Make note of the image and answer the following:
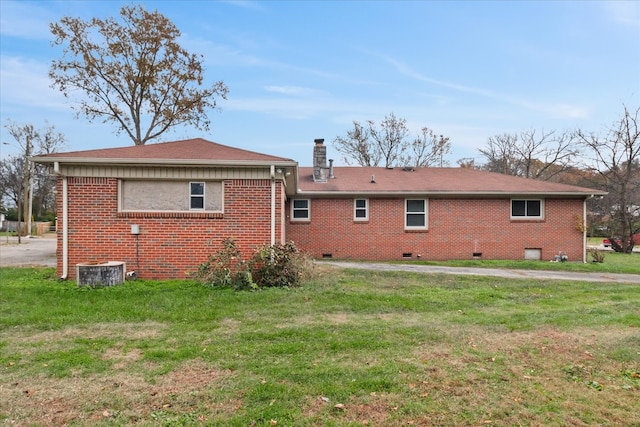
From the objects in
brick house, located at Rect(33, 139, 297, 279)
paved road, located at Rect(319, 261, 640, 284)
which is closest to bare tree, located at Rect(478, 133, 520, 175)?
paved road, located at Rect(319, 261, 640, 284)

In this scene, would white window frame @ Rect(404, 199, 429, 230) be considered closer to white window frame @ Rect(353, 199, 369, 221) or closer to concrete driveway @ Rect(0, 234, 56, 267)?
white window frame @ Rect(353, 199, 369, 221)

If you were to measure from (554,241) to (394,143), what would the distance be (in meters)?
22.1

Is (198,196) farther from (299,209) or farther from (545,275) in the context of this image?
(545,275)

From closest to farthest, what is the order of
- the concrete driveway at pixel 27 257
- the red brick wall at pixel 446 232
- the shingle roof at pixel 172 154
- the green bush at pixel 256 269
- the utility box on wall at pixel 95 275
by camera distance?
the utility box on wall at pixel 95 275, the green bush at pixel 256 269, the shingle roof at pixel 172 154, the concrete driveway at pixel 27 257, the red brick wall at pixel 446 232

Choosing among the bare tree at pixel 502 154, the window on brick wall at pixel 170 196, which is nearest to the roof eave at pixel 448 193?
the window on brick wall at pixel 170 196

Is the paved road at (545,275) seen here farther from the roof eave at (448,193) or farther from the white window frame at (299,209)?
the white window frame at (299,209)

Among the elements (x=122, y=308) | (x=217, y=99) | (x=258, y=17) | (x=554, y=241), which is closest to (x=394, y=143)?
(x=217, y=99)

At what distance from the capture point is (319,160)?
16312mm

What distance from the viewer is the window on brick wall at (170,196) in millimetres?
9055

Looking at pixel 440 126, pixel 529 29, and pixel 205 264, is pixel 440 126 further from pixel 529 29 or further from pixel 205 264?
pixel 205 264

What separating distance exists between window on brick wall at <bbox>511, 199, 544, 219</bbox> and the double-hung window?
476 inches

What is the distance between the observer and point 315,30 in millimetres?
14188

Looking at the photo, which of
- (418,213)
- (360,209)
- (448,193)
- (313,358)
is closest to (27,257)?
(360,209)

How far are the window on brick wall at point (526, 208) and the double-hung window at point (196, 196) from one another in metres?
12.1
